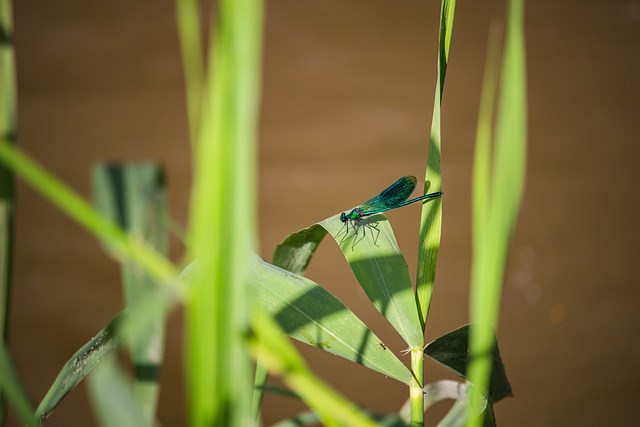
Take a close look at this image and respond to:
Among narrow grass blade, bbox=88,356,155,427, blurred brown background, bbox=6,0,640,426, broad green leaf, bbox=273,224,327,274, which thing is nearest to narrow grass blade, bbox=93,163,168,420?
broad green leaf, bbox=273,224,327,274

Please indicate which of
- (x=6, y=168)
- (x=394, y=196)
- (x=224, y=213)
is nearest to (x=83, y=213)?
(x=224, y=213)

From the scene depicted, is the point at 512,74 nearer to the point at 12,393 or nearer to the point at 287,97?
the point at 12,393

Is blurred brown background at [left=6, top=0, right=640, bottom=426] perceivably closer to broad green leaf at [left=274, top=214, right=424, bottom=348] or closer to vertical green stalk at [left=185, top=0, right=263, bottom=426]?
broad green leaf at [left=274, top=214, right=424, bottom=348]

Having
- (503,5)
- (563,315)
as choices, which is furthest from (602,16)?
(563,315)

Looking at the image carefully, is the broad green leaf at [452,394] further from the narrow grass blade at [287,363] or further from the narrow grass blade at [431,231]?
the narrow grass blade at [287,363]

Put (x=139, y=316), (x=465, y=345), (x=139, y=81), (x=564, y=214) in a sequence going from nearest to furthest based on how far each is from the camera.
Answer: (x=139, y=316) → (x=465, y=345) → (x=139, y=81) → (x=564, y=214)

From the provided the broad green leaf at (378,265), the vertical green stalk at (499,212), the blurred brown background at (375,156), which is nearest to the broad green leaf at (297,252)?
the broad green leaf at (378,265)
